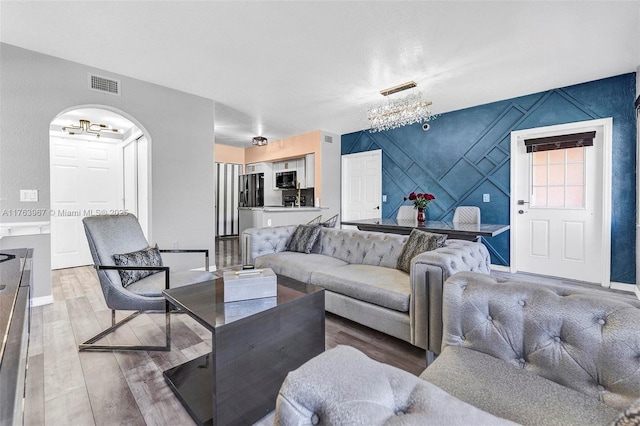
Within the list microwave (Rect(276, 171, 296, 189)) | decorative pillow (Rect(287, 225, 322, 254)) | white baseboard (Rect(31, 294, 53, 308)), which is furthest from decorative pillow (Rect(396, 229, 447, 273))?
microwave (Rect(276, 171, 296, 189))

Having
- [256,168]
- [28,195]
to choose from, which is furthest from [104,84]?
[256,168]

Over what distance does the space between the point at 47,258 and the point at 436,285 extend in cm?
381

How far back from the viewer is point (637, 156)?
3.42 meters

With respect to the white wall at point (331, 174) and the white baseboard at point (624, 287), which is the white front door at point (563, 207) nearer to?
the white baseboard at point (624, 287)

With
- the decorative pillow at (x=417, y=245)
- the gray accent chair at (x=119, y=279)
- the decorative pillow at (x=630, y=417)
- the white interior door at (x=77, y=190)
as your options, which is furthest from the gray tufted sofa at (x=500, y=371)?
the white interior door at (x=77, y=190)

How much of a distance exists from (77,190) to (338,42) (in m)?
4.74

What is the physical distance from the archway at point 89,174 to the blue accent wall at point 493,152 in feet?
14.2

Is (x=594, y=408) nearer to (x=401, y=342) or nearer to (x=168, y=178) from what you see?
(x=401, y=342)

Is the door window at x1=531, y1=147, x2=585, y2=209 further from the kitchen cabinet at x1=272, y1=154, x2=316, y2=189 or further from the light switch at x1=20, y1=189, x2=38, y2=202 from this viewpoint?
the light switch at x1=20, y1=189, x2=38, y2=202

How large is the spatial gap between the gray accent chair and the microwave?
15.7ft

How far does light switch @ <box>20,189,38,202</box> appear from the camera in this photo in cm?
294

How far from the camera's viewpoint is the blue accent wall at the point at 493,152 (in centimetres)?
360

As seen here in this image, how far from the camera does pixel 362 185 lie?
6578mm

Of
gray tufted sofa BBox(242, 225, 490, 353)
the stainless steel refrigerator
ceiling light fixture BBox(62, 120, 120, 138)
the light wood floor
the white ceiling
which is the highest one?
the white ceiling
